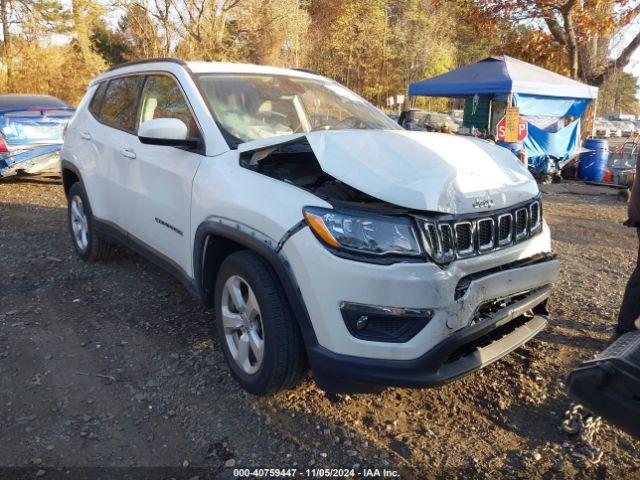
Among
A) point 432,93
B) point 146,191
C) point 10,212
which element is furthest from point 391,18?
point 146,191

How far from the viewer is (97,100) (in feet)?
15.6

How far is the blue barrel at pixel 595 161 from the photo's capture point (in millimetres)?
12289

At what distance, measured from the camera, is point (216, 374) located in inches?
123

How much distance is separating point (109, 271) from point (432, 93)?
1081 centimetres

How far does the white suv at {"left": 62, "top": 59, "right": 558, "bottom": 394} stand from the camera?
2.27 metres

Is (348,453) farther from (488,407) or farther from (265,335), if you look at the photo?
(488,407)

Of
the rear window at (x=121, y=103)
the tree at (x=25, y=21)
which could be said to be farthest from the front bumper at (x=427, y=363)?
the tree at (x=25, y=21)

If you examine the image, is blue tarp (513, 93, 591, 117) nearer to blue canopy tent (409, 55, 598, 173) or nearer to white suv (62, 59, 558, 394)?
blue canopy tent (409, 55, 598, 173)

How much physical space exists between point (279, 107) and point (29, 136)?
646 centimetres

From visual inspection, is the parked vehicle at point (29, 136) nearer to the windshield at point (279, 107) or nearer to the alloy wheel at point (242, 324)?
the windshield at point (279, 107)

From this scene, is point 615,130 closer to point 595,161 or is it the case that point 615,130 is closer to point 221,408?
point 595,161

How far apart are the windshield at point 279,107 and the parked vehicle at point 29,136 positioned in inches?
243

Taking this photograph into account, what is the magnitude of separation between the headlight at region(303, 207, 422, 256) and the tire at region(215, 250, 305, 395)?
437 mm

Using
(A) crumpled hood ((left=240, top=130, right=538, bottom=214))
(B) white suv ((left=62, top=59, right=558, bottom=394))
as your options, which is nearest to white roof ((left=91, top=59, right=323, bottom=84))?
(B) white suv ((left=62, top=59, right=558, bottom=394))
